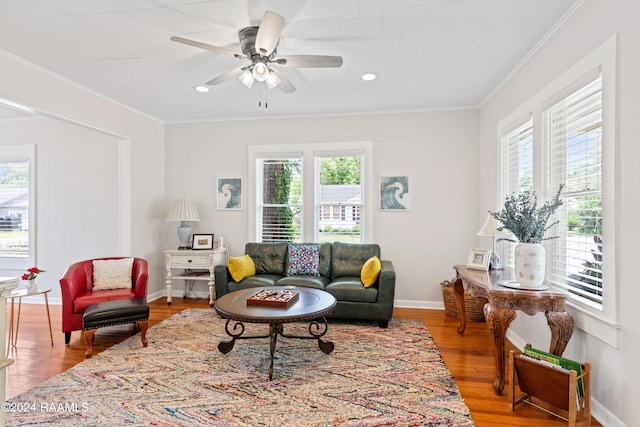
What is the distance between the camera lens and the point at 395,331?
362 centimetres

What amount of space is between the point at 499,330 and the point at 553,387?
45 cm

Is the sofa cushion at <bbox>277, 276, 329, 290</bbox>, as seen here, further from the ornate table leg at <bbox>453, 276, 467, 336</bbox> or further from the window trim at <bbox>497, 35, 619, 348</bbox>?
the window trim at <bbox>497, 35, 619, 348</bbox>

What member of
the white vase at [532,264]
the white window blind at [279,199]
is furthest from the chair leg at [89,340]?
the white vase at [532,264]

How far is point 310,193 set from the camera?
489cm

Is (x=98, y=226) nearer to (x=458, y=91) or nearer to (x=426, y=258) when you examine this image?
(x=426, y=258)

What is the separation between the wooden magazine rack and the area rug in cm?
44

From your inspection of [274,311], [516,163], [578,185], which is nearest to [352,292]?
[274,311]

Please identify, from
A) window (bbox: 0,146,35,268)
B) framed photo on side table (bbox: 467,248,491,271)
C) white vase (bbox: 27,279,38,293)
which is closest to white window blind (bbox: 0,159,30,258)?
window (bbox: 0,146,35,268)

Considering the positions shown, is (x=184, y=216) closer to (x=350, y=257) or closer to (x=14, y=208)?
(x=350, y=257)

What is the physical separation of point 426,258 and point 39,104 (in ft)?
15.9

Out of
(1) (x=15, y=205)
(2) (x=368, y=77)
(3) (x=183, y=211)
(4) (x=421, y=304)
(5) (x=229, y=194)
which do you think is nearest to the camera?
(2) (x=368, y=77)

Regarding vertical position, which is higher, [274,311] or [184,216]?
[184,216]

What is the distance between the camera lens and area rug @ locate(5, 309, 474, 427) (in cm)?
212

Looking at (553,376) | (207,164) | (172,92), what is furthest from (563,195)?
(207,164)
